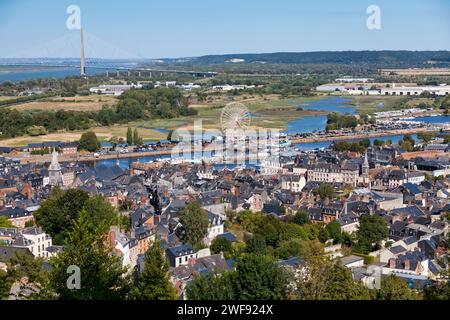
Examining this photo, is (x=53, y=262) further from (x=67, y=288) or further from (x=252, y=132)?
(x=252, y=132)

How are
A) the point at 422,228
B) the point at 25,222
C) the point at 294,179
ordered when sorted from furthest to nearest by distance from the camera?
the point at 294,179, the point at 25,222, the point at 422,228

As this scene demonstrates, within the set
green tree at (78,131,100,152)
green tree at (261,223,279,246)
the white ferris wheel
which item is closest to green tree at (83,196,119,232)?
green tree at (261,223,279,246)

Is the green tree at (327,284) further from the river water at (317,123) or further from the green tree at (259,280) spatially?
the river water at (317,123)

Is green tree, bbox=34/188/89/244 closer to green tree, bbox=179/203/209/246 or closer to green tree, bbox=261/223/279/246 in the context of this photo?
green tree, bbox=179/203/209/246

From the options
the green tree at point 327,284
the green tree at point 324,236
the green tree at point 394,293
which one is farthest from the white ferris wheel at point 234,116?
the green tree at point 327,284

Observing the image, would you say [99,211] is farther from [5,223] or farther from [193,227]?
[5,223]

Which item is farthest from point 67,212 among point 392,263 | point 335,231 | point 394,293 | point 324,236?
point 394,293

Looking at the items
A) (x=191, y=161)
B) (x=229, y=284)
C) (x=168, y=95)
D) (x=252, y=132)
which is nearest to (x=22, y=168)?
(x=191, y=161)
